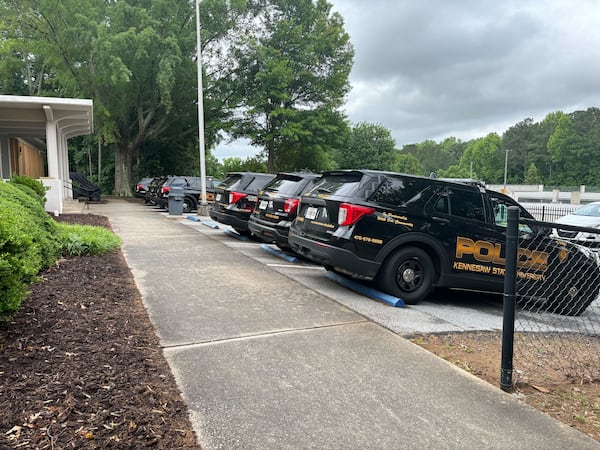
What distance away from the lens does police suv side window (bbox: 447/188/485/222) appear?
6.49m

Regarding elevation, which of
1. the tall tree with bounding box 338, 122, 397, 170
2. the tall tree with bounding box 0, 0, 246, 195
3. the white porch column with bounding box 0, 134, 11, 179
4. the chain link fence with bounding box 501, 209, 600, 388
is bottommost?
the chain link fence with bounding box 501, 209, 600, 388

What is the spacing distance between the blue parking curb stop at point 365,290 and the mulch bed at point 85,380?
3.03m

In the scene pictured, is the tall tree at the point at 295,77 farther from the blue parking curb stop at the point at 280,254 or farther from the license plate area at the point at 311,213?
the license plate area at the point at 311,213

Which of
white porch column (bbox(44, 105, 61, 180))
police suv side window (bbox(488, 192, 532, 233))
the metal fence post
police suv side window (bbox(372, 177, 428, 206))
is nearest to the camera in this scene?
the metal fence post

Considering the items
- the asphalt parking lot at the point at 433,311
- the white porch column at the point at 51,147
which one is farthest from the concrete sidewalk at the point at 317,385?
the white porch column at the point at 51,147

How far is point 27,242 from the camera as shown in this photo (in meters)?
3.83

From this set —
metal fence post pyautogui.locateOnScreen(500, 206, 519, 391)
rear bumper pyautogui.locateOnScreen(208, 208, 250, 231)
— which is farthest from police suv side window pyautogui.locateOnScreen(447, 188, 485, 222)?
rear bumper pyautogui.locateOnScreen(208, 208, 250, 231)

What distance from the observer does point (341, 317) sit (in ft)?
17.1

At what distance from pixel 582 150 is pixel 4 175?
94669mm

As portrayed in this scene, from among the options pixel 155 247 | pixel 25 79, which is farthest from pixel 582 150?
pixel 155 247

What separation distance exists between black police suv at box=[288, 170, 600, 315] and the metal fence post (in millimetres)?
2311

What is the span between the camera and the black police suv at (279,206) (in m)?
8.73

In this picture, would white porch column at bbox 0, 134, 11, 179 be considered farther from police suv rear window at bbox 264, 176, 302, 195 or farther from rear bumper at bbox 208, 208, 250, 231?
police suv rear window at bbox 264, 176, 302, 195

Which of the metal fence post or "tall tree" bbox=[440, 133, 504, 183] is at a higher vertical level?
"tall tree" bbox=[440, 133, 504, 183]
